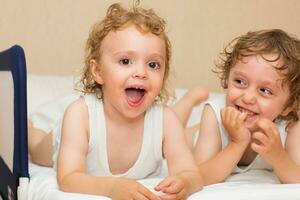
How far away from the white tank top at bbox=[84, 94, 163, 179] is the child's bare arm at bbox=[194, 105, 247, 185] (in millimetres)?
114

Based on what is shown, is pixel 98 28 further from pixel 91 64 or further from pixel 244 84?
pixel 244 84

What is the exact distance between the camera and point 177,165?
1048 mm

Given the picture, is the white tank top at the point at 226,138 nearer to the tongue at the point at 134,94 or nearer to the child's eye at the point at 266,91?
the child's eye at the point at 266,91

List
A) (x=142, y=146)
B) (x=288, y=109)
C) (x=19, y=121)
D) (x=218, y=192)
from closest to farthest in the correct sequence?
(x=218, y=192) < (x=19, y=121) < (x=142, y=146) < (x=288, y=109)

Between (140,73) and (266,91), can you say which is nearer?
(140,73)

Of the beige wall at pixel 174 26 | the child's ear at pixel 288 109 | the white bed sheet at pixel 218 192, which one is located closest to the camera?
the white bed sheet at pixel 218 192

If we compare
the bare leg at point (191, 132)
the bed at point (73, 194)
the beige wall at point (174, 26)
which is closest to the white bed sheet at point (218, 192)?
the bed at point (73, 194)

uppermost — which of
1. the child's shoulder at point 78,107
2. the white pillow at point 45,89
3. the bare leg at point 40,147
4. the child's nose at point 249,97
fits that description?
the child's nose at point 249,97

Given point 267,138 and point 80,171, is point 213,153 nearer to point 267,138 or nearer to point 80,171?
point 267,138

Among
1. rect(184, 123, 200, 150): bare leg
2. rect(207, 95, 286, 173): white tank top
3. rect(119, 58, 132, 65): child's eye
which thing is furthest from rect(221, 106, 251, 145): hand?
rect(184, 123, 200, 150): bare leg

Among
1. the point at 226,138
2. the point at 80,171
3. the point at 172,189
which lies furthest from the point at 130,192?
the point at 226,138

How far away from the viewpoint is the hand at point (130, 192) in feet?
2.56

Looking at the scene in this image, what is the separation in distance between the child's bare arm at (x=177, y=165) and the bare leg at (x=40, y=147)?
33 centimetres

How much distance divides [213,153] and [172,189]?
0.40 meters
